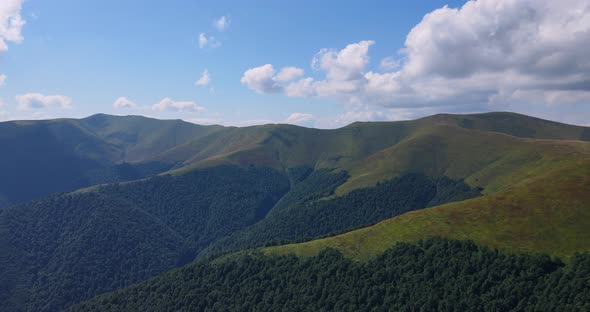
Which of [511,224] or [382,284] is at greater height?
[511,224]

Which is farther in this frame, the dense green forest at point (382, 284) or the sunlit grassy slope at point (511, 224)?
the sunlit grassy slope at point (511, 224)

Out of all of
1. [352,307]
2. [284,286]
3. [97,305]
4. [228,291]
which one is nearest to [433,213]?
[352,307]

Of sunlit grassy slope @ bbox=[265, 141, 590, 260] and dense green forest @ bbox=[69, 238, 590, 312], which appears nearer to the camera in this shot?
dense green forest @ bbox=[69, 238, 590, 312]

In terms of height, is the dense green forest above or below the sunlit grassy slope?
below

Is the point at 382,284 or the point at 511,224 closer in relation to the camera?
the point at 382,284

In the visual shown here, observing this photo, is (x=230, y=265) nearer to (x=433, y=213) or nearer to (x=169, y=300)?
(x=169, y=300)
